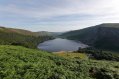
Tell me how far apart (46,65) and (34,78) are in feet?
20.0

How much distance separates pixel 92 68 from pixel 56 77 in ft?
36.2

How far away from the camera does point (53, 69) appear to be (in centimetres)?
3070

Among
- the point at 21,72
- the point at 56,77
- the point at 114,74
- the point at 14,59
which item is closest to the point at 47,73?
the point at 56,77

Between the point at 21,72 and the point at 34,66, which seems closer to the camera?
the point at 21,72

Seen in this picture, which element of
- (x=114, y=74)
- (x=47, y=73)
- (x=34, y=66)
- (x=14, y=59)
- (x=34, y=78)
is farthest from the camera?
(x=114, y=74)

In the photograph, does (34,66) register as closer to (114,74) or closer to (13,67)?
(13,67)

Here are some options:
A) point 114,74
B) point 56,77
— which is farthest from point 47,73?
point 114,74

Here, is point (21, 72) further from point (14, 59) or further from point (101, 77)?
point (101, 77)

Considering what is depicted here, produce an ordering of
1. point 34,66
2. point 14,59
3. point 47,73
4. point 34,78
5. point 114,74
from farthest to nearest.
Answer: point 114,74, point 14,59, point 34,66, point 47,73, point 34,78

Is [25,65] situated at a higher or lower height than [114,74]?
higher

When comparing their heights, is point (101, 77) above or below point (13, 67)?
below

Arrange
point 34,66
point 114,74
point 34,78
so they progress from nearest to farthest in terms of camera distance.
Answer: point 34,78 → point 34,66 → point 114,74

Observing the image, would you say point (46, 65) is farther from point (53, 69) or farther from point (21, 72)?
point (21, 72)

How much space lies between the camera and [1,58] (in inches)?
1252
